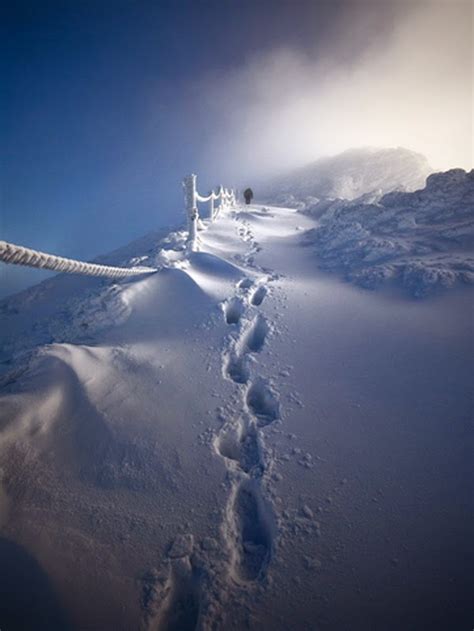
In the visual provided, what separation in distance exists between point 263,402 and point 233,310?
2180mm

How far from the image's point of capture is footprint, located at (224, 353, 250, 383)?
3.89 m

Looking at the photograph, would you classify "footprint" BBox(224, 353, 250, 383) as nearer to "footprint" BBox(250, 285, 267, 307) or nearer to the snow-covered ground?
the snow-covered ground

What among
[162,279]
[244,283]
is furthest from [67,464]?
[244,283]

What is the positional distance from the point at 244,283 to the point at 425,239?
4685 millimetres

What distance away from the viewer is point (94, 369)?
12.1ft

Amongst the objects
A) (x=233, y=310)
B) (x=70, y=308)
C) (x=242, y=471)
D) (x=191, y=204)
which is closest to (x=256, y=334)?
(x=233, y=310)

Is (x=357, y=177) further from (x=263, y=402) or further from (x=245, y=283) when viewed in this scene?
(x=263, y=402)

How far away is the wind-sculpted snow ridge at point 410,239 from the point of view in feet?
17.4

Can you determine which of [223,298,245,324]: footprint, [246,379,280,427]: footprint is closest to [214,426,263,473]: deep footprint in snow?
[246,379,280,427]: footprint

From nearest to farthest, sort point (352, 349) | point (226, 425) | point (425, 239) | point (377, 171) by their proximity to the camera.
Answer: point (226, 425) → point (352, 349) → point (425, 239) → point (377, 171)

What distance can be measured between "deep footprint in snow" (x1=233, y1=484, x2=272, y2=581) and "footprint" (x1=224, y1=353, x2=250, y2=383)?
4.76 ft

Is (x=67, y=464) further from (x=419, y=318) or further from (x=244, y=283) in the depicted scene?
(x=419, y=318)

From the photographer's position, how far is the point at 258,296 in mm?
5777

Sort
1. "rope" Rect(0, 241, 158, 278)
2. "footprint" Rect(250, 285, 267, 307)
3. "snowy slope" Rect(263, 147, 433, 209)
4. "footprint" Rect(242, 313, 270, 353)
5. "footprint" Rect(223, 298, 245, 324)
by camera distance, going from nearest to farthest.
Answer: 1. "rope" Rect(0, 241, 158, 278)
2. "footprint" Rect(242, 313, 270, 353)
3. "footprint" Rect(223, 298, 245, 324)
4. "footprint" Rect(250, 285, 267, 307)
5. "snowy slope" Rect(263, 147, 433, 209)
